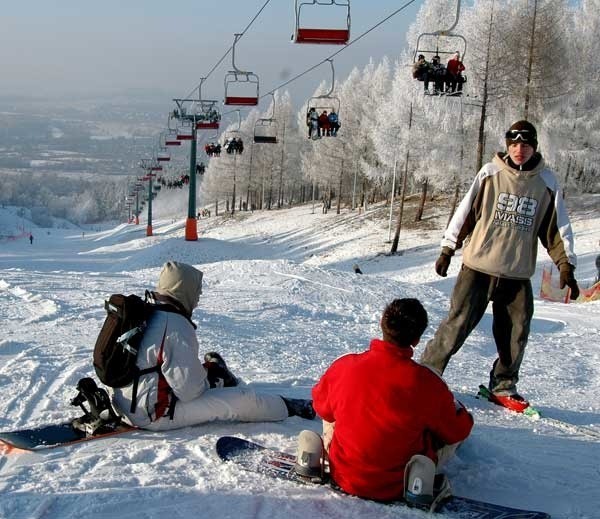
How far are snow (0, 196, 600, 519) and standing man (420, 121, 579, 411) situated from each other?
0.54 m

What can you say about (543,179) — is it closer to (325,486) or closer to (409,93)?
(325,486)

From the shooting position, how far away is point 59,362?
546 cm

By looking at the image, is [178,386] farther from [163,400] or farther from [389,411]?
[389,411]

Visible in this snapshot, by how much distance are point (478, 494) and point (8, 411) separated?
2.98 metres

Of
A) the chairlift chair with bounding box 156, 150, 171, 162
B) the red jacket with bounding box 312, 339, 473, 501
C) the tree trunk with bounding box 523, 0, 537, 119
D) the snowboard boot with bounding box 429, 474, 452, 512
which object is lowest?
the snowboard boot with bounding box 429, 474, 452, 512

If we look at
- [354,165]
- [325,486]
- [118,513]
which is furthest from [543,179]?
[354,165]

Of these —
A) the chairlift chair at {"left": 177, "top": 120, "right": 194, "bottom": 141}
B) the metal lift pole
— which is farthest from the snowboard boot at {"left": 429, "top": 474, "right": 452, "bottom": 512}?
the chairlift chair at {"left": 177, "top": 120, "right": 194, "bottom": 141}

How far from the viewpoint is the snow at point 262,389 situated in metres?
2.96

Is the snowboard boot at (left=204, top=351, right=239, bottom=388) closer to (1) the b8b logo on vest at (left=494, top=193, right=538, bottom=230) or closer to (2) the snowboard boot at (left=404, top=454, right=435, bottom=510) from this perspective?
(2) the snowboard boot at (left=404, top=454, right=435, bottom=510)

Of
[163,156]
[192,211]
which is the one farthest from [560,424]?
[163,156]

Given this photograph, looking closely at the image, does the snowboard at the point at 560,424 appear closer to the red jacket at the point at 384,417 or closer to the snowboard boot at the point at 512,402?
the snowboard boot at the point at 512,402

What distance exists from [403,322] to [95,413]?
79.4 inches

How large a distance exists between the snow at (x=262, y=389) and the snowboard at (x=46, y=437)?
0.08 m

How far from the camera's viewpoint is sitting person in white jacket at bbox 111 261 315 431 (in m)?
3.62
